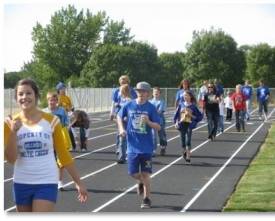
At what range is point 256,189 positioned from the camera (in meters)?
9.21

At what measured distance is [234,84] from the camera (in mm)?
15250

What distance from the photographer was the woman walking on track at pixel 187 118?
12539 mm

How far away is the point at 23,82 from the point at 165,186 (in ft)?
15.7

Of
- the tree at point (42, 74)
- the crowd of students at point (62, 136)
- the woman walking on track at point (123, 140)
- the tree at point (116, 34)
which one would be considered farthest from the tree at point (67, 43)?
the woman walking on track at point (123, 140)

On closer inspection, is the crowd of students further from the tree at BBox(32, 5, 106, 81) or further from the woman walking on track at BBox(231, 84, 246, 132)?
the woman walking on track at BBox(231, 84, 246, 132)

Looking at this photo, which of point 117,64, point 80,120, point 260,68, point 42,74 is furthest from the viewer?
point 260,68

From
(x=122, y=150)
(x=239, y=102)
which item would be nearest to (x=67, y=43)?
(x=122, y=150)

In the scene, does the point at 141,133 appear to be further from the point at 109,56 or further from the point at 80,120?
the point at 80,120

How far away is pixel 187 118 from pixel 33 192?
24.3 ft

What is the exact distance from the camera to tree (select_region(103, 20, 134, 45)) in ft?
33.6

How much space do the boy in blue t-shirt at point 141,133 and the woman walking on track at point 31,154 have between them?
9.60 feet

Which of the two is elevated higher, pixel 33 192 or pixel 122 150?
pixel 33 192

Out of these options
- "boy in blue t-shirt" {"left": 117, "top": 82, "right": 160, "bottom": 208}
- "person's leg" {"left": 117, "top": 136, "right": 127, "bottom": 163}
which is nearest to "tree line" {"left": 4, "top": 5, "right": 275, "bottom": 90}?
"person's leg" {"left": 117, "top": 136, "right": 127, "bottom": 163}

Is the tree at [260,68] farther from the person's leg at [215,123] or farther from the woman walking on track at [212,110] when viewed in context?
the person's leg at [215,123]
